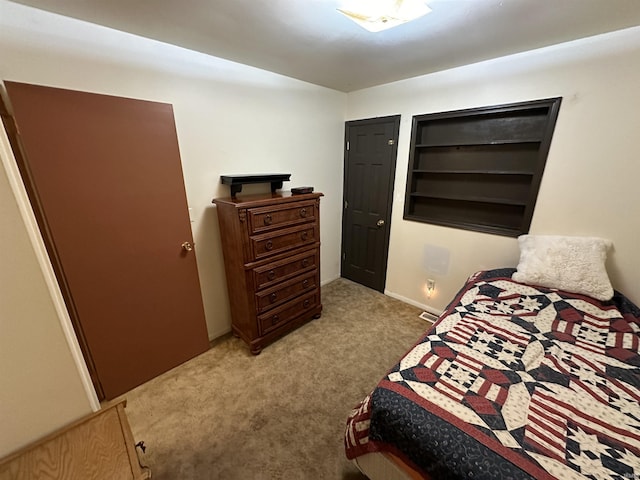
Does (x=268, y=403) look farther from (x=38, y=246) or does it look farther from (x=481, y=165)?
(x=481, y=165)

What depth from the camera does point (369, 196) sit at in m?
3.06

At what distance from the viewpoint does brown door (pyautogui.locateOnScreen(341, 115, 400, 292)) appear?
2820 mm

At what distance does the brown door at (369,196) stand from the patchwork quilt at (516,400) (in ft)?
5.08

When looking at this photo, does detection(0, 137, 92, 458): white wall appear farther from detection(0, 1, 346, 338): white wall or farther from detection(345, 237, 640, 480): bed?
detection(0, 1, 346, 338): white wall

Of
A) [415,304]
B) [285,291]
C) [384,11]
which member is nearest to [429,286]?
[415,304]

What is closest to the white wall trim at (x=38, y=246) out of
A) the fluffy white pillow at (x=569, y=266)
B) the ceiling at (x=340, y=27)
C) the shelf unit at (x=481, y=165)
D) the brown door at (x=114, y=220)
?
the brown door at (x=114, y=220)

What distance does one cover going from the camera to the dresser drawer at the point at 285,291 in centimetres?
214

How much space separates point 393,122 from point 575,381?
2.47 m

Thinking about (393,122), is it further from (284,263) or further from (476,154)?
(284,263)

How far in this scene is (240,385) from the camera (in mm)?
1887

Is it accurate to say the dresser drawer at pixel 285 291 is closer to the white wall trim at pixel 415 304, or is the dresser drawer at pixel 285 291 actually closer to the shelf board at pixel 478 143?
the white wall trim at pixel 415 304

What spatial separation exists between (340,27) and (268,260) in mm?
1664

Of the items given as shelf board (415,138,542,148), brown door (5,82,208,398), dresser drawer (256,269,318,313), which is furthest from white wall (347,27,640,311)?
brown door (5,82,208,398)

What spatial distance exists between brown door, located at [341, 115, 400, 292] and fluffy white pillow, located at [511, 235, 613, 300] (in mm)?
1364
